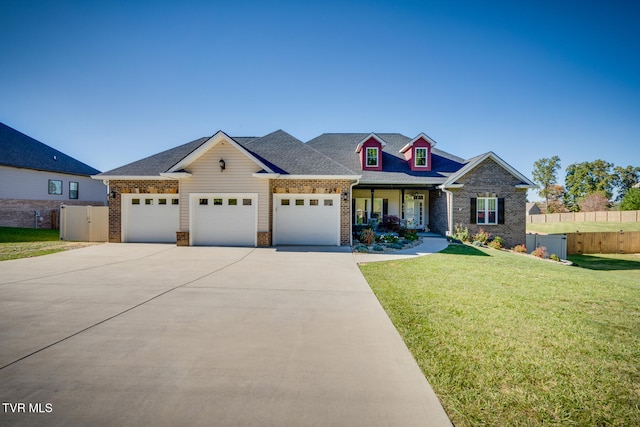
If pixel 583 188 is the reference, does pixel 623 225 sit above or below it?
below

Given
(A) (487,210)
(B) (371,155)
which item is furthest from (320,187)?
(A) (487,210)

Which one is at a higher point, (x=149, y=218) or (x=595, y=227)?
(x=149, y=218)

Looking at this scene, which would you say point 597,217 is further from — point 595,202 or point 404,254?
point 404,254

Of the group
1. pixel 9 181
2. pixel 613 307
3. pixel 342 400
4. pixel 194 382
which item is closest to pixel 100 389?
pixel 194 382

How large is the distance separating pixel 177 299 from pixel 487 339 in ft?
17.7

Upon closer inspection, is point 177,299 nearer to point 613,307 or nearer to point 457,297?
point 457,297

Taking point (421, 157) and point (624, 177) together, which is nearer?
point (421, 157)

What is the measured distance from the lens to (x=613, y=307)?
5246mm

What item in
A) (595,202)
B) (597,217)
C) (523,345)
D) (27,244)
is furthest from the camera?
(595,202)

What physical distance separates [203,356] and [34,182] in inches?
1078

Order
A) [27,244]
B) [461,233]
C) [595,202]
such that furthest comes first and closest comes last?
[595,202] < [461,233] < [27,244]

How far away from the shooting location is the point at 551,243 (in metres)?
16.0

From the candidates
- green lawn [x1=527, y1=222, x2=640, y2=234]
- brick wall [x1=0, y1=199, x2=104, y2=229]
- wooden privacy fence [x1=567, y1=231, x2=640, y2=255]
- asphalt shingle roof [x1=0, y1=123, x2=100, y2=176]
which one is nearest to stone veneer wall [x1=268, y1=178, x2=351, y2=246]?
wooden privacy fence [x1=567, y1=231, x2=640, y2=255]

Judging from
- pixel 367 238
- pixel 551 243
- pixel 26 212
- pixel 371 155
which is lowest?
pixel 551 243
